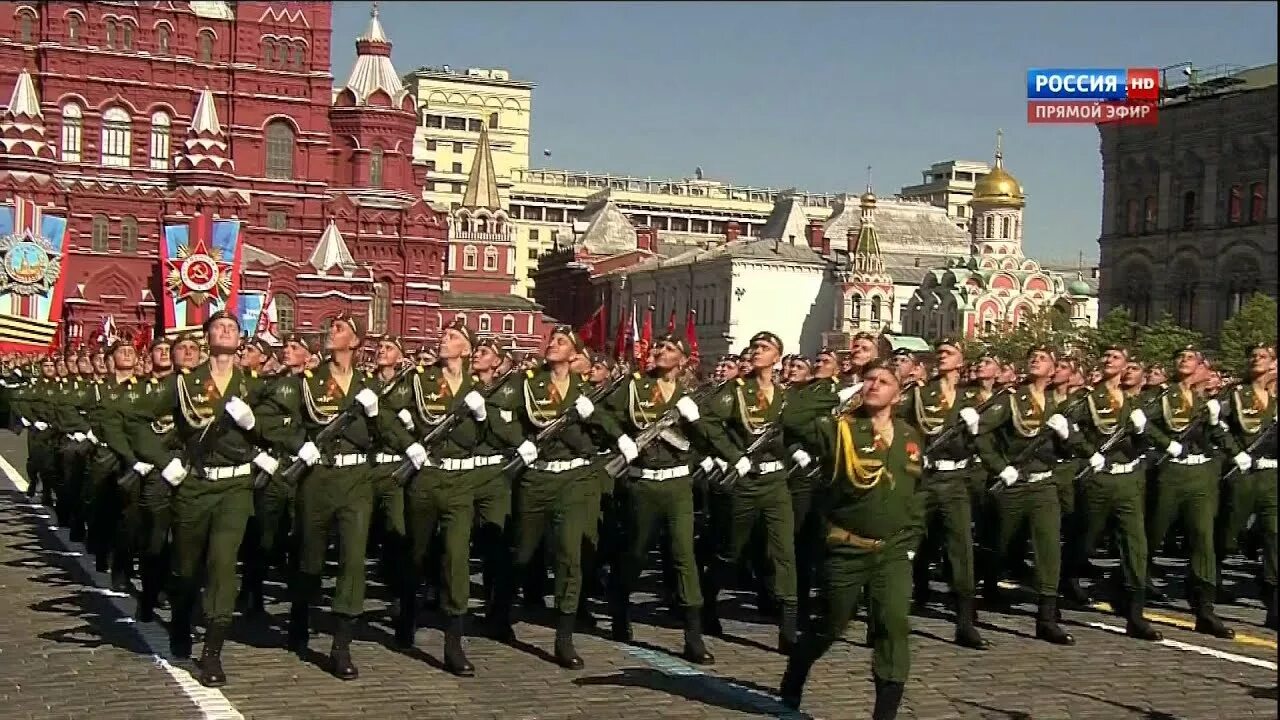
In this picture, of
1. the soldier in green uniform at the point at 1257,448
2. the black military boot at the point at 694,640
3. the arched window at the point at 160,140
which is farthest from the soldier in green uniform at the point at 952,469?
the arched window at the point at 160,140

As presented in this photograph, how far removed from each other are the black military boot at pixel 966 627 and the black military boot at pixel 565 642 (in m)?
2.76

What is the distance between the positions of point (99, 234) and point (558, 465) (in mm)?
59902

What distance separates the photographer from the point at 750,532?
11961 millimetres

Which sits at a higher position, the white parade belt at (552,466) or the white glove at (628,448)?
the white glove at (628,448)

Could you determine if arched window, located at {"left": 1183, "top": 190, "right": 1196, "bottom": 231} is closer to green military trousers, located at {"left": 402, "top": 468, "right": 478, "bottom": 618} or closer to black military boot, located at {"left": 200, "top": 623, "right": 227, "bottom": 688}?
green military trousers, located at {"left": 402, "top": 468, "right": 478, "bottom": 618}

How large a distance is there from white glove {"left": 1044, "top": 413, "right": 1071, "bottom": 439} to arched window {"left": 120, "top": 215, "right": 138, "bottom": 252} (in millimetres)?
59936

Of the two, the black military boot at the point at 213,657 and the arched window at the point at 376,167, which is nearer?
the black military boot at the point at 213,657

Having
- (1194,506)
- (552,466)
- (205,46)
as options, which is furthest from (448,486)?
(205,46)

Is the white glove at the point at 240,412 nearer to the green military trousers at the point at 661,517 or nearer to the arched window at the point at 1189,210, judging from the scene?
the green military trousers at the point at 661,517

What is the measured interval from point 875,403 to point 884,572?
88 centimetres

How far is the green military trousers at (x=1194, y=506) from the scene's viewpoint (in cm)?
1295

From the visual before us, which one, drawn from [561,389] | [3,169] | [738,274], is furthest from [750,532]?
[738,274]

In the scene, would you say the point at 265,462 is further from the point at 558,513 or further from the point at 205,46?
the point at 205,46

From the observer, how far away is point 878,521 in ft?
29.5
